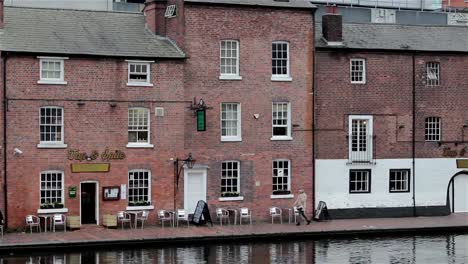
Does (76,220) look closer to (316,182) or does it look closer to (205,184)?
(205,184)

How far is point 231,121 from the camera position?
42344 mm

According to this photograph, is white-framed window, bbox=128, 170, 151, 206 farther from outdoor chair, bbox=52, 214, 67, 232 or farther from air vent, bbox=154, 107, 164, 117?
outdoor chair, bbox=52, 214, 67, 232

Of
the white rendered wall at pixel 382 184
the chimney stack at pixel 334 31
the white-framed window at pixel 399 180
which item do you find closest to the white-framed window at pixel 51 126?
the white rendered wall at pixel 382 184

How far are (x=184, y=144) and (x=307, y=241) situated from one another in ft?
22.7

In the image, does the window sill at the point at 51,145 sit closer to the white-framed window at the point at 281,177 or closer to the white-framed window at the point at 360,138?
the white-framed window at the point at 281,177

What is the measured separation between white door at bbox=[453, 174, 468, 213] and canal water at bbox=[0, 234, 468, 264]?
31.3 feet

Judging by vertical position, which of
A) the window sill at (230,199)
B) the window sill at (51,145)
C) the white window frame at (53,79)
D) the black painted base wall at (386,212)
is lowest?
the black painted base wall at (386,212)

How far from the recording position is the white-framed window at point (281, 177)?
141 feet

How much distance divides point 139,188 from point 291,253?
29.6ft

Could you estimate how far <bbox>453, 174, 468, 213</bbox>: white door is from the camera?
47344 millimetres

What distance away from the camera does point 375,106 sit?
45375 mm

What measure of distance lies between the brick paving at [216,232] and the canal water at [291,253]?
86cm

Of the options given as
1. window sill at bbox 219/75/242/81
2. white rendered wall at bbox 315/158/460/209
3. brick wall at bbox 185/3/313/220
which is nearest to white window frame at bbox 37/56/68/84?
brick wall at bbox 185/3/313/220

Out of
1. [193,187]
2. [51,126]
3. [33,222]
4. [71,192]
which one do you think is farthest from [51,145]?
[193,187]
